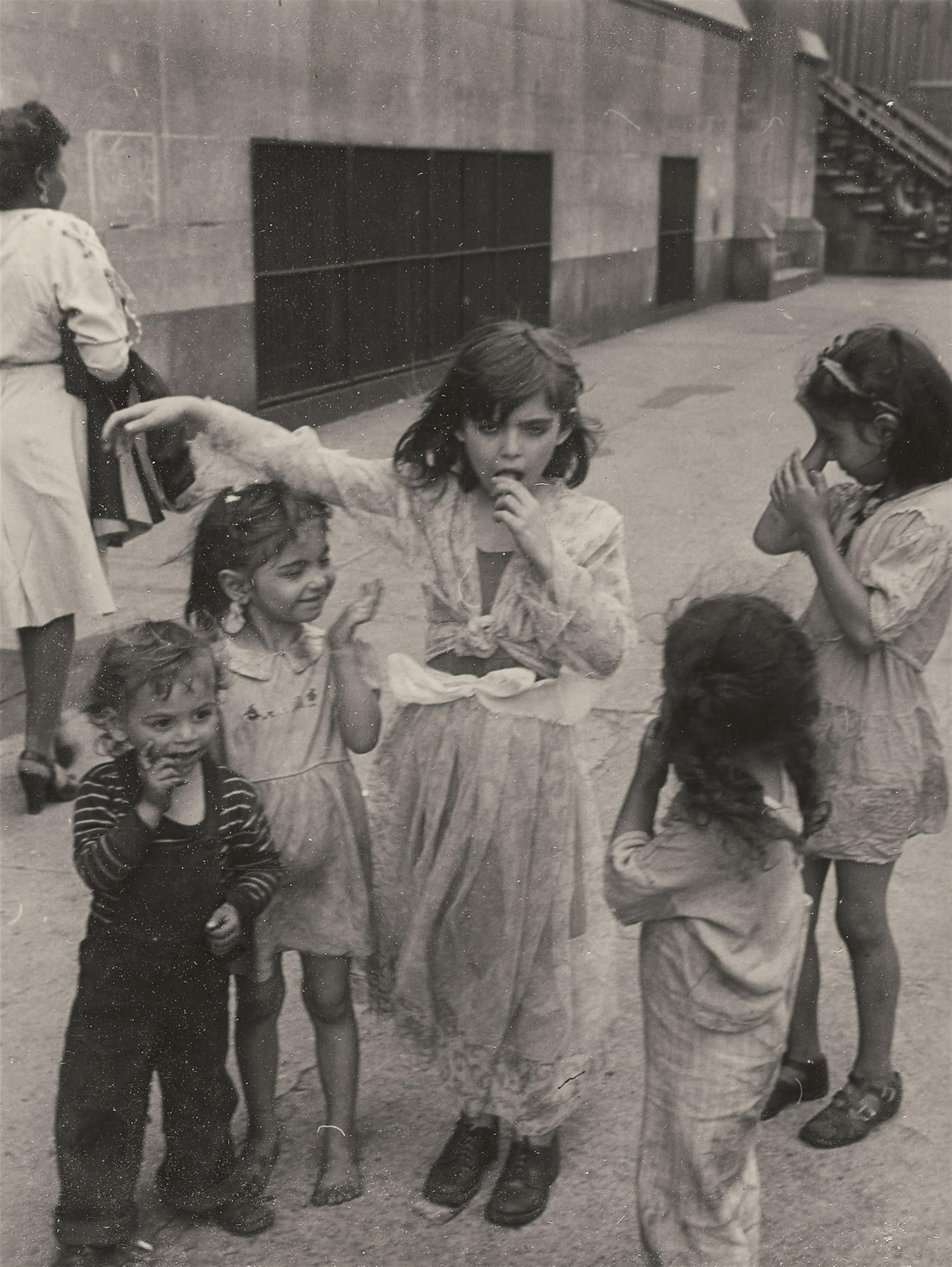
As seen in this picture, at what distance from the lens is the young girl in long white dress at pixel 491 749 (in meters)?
2.48

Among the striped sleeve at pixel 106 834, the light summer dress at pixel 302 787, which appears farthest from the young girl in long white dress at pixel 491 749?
the striped sleeve at pixel 106 834

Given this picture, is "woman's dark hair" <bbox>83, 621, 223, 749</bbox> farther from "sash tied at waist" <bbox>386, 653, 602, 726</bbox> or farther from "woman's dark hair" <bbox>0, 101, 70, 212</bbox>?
"woman's dark hair" <bbox>0, 101, 70, 212</bbox>

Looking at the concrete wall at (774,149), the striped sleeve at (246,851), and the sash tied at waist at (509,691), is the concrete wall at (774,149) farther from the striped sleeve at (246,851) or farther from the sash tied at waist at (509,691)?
the striped sleeve at (246,851)

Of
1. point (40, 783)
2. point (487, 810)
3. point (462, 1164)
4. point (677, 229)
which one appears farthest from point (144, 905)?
point (677, 229)

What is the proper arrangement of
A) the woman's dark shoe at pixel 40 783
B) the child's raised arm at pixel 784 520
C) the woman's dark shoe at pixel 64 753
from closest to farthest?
the child's raised arm at pixel 784 520
the woman's dark shoe at pixel 40 783
the woman's dark shoe at pixel 64 753

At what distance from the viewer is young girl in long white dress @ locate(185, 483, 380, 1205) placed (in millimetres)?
2453

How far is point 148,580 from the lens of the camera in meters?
6.25

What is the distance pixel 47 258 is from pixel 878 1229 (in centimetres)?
319

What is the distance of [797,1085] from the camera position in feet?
9.38

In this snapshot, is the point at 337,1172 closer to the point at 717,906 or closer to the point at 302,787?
the point at 302,787

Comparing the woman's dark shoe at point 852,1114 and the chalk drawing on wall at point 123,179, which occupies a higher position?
the chalk drawing on wall at point 123,179

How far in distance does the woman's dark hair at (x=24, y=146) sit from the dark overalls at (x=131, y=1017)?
2516 millimetres

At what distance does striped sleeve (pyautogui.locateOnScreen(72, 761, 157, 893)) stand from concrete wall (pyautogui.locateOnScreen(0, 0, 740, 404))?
5.24 metres

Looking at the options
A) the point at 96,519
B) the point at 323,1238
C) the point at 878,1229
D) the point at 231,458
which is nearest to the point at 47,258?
the point at 96,519
